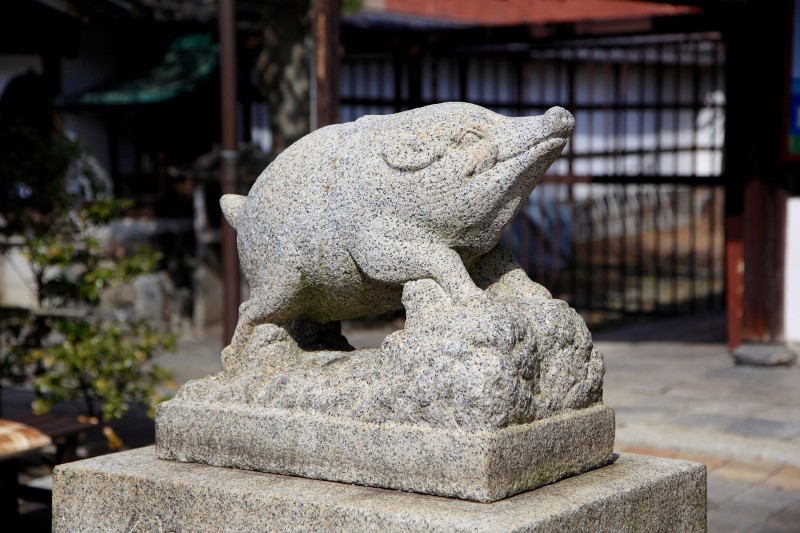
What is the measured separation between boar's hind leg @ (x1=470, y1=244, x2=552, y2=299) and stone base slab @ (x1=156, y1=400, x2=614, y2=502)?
1.43 feet

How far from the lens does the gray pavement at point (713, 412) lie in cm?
563

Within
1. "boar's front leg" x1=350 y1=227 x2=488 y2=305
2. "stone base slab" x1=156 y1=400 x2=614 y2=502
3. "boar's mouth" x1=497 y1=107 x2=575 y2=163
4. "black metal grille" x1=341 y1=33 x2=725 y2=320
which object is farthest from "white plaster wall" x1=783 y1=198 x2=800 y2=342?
"boar's front leg" x1=350 y1=227 x2=488 y2=305

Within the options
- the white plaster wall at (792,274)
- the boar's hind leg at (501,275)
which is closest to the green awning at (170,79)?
the white plaster wall at (792,274)

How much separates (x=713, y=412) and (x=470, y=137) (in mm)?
4322

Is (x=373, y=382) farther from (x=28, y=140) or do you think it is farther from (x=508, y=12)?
(x=508, y=12)

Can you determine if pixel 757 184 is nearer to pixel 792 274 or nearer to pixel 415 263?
pixel 792 274

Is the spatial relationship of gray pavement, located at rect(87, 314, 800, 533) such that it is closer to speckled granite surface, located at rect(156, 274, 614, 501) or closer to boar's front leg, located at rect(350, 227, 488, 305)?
speckled granite surface, located at rect(156, 274, 614, 501)

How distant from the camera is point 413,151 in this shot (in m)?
3.44

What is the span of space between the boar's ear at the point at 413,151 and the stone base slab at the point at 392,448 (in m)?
0.78

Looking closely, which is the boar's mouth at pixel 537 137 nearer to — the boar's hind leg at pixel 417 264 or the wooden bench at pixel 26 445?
the boar's hind leg at pixel 417 264

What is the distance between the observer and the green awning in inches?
452

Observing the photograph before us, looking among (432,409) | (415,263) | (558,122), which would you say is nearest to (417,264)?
(415,263)

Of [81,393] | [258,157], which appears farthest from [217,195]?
[81,393]

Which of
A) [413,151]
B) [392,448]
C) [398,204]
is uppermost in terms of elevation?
[413,151]
